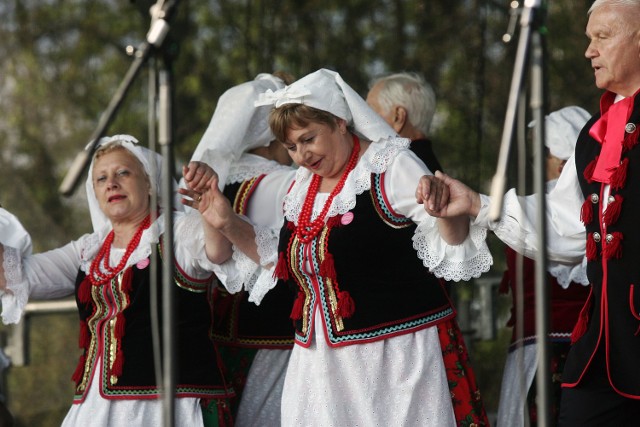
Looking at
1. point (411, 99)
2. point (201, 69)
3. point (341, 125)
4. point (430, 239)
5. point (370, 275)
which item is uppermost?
point (201, 69)

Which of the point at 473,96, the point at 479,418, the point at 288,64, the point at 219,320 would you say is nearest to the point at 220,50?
the point at 288,64

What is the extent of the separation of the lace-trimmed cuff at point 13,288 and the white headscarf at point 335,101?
1220 millimetres

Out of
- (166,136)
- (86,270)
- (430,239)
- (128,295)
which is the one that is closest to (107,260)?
(86,270)

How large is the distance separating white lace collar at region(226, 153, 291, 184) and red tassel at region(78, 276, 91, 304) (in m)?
0.65

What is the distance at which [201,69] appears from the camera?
6.49 metres

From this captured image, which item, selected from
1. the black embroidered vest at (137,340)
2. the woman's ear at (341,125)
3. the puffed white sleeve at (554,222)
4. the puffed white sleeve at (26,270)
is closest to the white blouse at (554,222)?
the puffed white sleeve at (554,222)

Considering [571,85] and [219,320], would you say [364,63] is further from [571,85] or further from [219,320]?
[219,320]

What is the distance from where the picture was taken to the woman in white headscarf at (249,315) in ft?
14.2

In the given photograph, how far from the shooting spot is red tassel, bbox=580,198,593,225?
314cm

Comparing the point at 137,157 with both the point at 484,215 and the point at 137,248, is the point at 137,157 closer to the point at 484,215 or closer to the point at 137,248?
the point at 137,248

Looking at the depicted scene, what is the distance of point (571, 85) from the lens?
21.7 feet

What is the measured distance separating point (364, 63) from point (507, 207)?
3325 millimetres

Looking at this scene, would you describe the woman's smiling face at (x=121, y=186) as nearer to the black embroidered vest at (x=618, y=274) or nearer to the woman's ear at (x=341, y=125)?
the woman's ear at (x=341, y=125)

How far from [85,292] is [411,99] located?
148 cm
